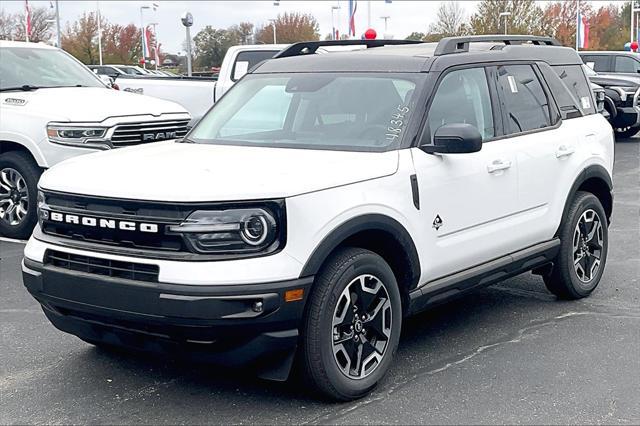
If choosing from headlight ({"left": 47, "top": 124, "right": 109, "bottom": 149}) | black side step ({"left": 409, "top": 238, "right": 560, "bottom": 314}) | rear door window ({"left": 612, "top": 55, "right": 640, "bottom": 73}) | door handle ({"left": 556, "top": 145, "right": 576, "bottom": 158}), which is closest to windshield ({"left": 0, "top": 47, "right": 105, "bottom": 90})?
headlight ({"left": 47, "top": 124, "right": 109, "bottom": 149})

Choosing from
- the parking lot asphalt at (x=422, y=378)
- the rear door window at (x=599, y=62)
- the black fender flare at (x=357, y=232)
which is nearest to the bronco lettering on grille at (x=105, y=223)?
the black fender flare at (x=357, y=232)

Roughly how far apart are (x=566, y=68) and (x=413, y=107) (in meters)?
2.02

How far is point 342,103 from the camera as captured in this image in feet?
16.9

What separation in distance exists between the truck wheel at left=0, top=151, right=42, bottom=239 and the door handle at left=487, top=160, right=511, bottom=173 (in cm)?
501

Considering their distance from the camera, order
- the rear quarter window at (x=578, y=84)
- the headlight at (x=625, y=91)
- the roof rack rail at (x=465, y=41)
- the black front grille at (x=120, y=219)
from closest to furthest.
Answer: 1. the black front grille at (x=120, y=219)
2. the roof rack rail at (x=465, y=41)
3. the rear quarter window at (x=578, y=84)
4. the headlight at (x=625, y=91)

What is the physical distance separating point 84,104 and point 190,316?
5.59 metres

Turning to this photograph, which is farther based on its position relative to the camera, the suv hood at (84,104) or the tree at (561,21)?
the tree at (561,21)

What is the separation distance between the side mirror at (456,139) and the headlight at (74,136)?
4.74 meters

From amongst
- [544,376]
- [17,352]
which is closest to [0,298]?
[17,352]

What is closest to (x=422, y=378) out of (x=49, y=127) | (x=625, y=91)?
(x=49, y=127)

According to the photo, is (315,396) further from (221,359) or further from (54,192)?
(54,192)

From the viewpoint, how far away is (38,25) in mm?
57031

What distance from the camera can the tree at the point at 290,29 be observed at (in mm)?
63506

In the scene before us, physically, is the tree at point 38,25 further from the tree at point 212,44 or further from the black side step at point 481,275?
the black side step at point 481,275
